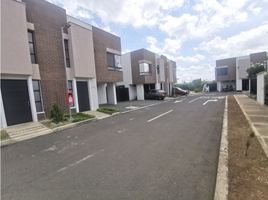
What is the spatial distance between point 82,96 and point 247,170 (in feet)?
44.4

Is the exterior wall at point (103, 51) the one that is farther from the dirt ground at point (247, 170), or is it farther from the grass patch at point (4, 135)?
the dirt ground at point (247, 170)

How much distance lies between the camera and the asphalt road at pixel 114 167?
357cm

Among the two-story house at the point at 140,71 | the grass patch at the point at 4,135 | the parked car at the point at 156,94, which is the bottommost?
the grass patch at the point at 4,135

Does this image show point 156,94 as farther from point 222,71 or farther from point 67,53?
point 222,71

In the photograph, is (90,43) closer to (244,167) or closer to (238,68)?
(244,167)

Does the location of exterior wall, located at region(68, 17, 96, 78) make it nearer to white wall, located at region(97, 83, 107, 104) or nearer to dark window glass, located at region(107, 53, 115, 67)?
dark window glass, located at region(107, 53, 115, 67)

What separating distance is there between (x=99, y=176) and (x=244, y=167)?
3.30 m

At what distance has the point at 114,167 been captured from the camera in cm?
472

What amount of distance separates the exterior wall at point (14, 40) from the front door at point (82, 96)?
479 centimetres

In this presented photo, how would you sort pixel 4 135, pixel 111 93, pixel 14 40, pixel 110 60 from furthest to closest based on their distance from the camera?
pixel 111 93
pixel 110 60
pixel 14 40
pixel 4 135

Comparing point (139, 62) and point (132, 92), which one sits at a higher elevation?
point (139, 62)

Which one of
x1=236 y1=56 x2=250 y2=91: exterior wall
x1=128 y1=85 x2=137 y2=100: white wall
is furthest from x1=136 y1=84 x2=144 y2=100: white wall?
x1=236 y1=56 x2=250 y2=91: exterior wall

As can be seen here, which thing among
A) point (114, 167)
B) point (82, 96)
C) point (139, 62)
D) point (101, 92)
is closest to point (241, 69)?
point (139, 62)

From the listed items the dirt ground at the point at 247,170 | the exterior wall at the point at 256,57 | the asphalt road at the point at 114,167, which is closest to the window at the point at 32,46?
the asphalt road at the point at 114,167
